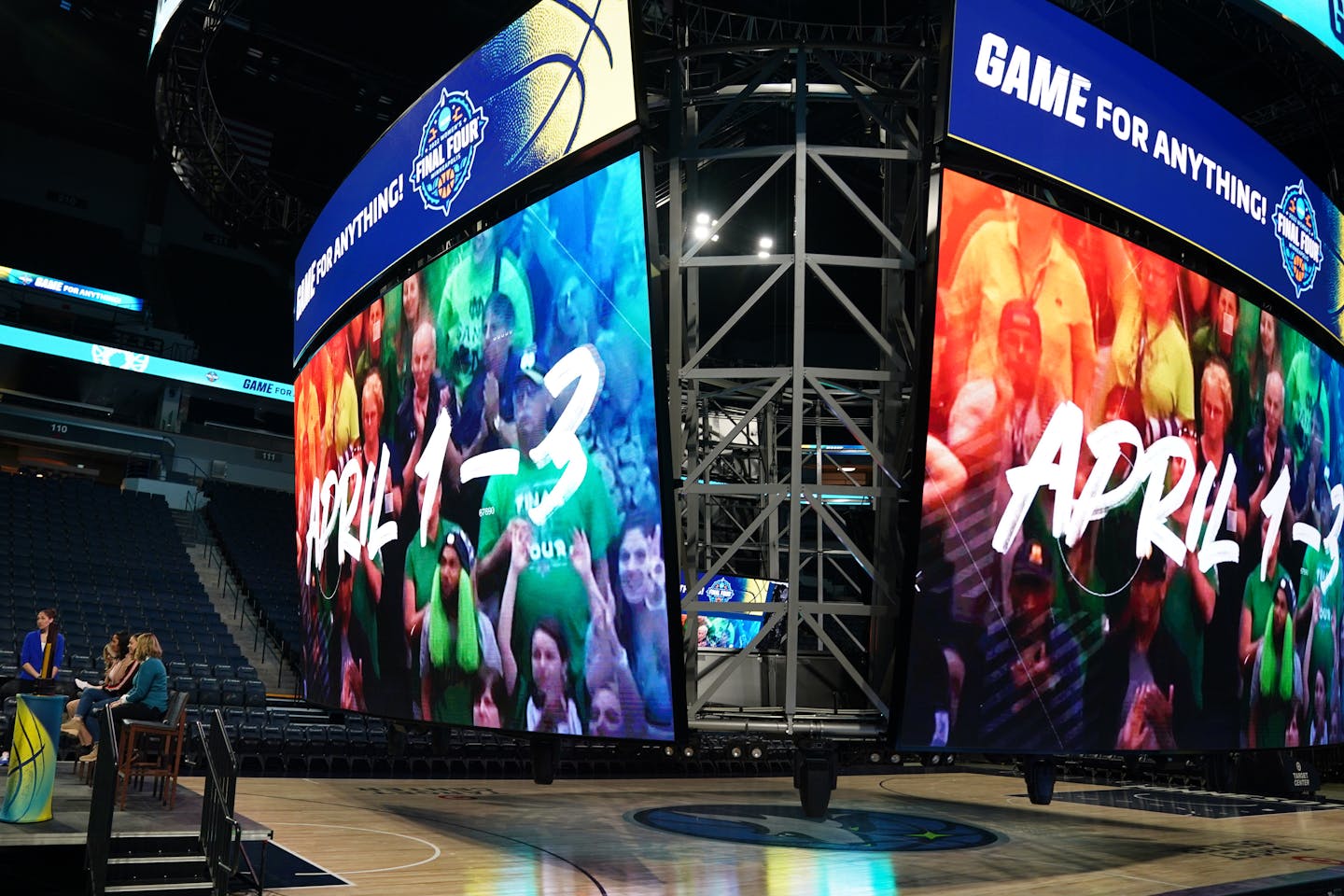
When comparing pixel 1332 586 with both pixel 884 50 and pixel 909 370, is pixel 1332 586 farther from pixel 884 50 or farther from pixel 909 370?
pixel 884 50

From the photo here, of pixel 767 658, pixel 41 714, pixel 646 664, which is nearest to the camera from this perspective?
pixel 41 714

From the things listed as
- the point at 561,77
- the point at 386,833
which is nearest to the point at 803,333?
the point at 561,77

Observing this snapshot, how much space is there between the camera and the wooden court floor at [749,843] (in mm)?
7047

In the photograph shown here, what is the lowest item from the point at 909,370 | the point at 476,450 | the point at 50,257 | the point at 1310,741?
the point at 1310,741

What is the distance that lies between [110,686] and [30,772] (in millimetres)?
1776

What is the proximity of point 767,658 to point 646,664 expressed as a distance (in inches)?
122

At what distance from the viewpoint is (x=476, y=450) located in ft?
25.8

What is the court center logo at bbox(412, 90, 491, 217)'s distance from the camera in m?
8.20

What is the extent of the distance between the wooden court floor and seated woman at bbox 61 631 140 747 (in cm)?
158

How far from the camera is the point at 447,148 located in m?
8.49

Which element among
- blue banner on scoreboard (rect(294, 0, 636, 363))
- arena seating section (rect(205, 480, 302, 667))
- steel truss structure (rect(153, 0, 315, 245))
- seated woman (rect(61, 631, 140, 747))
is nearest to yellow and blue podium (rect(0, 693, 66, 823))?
seated woman (rect(61, 631, 140, 747))

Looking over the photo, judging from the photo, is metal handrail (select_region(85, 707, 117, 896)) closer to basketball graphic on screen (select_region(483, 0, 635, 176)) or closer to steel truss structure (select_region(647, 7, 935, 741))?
steel truss structure (select_region(647, 7, 935, 741))

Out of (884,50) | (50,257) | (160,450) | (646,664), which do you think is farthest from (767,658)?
(50,257)

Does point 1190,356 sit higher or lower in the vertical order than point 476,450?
higher
